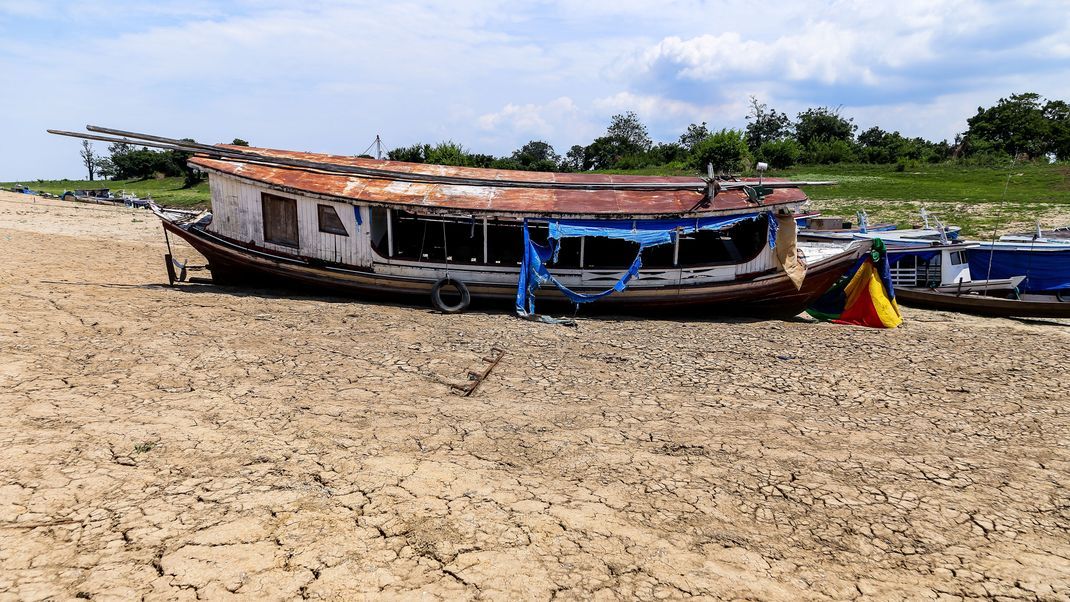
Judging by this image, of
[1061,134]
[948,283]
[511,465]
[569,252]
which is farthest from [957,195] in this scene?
[511,465]

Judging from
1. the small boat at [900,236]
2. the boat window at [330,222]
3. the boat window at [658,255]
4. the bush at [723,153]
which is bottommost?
the boat window at [658,255]

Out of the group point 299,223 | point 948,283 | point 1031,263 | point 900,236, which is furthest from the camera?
point 900,236

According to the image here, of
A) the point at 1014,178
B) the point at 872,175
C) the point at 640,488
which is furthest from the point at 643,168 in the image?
the point at 640,488

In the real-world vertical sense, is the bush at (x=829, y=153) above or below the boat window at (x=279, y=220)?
above

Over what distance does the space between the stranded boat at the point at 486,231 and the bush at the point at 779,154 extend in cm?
3276

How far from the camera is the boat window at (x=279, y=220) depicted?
13.4m

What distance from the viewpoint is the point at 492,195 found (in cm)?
1345

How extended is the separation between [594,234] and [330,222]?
5762 mm

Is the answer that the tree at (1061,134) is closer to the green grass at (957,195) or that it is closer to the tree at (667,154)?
the green grass at (957,195)

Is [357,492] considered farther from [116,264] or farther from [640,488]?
[116,264]

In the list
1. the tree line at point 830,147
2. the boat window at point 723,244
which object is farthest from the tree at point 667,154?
the boat window at point 723,244

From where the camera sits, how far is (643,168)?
47.9 meters

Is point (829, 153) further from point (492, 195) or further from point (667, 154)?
point (492, 195)

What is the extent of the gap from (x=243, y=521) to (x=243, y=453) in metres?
1.25
